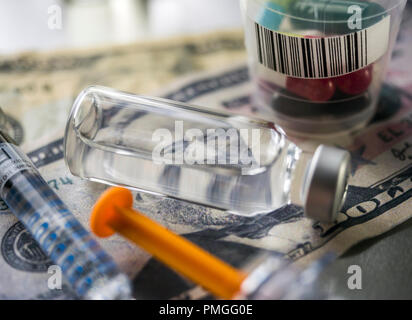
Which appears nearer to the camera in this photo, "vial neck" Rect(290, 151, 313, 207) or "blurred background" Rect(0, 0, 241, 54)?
"vial neck" Rect(290, 151, 313, 207)

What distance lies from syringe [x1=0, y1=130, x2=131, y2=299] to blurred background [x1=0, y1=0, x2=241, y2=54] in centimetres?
26

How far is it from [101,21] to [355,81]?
0.39m

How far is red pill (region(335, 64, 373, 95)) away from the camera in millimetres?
538

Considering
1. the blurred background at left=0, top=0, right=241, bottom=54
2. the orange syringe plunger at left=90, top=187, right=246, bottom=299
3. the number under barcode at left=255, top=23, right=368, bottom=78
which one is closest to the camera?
the orange syringe plunger at left=90, top=187, right=246, bottom=299

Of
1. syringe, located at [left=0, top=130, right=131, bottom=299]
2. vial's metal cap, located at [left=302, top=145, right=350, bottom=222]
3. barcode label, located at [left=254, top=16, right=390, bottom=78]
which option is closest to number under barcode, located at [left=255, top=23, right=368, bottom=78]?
barcode label, located at [left=254, top=16, right=390, bottom=78]

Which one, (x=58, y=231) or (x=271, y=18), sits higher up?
(x=271, y=18)

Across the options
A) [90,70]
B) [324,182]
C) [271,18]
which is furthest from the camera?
[90,70]

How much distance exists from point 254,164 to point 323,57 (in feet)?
0.40

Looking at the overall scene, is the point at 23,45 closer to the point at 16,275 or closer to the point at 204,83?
the point at 204,83

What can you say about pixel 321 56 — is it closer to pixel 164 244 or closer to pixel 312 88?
pixel 312 88

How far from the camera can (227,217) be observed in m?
0.50

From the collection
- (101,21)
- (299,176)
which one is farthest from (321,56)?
(101,21)

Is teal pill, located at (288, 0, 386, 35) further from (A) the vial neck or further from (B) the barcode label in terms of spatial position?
(A) the vial neck

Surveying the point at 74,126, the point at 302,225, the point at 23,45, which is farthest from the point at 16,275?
the point at 23,45
